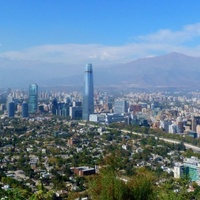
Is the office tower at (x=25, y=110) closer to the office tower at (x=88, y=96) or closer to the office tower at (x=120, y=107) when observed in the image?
the office tower at (x=88, y=96)

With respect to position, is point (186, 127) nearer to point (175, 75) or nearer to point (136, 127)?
point (136, 127)

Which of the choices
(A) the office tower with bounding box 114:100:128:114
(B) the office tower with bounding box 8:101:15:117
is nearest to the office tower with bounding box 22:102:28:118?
(B) the office tower with bounding box 8:101:15:117

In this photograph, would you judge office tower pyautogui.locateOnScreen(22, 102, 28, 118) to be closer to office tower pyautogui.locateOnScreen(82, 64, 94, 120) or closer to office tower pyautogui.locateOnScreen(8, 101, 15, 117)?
office tower pyautogui.locateOnScreen(8, 101, 15, 117)

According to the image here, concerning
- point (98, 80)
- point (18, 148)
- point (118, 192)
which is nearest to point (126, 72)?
point (98, 80)

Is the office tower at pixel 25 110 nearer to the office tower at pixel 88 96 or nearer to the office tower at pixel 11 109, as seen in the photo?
the office tower at pixel 11 109

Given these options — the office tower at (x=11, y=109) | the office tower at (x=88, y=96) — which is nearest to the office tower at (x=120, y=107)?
the office tower at (x=88, y=96)

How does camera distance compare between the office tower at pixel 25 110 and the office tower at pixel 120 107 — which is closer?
the office tower at pixel 25 110

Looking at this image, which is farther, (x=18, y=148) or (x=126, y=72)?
(x=126, y=72)

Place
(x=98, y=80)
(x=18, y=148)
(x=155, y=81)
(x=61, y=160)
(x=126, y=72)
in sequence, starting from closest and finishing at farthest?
1. (x=61, y=160)
2. (x=18, y=148)
3. (x=155, y=81)
4. (x=98, y=80)
5. (x=126, y=72)

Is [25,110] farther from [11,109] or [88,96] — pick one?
[88,96]
